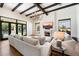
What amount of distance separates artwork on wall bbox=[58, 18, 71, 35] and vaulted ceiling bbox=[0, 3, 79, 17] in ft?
1.07

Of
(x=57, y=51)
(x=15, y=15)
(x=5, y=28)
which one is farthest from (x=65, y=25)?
(x=5, y=28)

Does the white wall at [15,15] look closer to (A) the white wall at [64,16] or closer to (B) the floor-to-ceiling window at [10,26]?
(B) the floor-to-ceiling window at [10,26]

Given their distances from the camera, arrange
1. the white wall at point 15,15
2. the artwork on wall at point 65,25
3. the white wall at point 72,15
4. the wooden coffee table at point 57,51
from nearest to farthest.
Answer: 1. the white wall at point 72,15
2. the artwork on wall at point 65,25
3. the wooden coffee table at point 57,51
4. the white wall at point 15,15

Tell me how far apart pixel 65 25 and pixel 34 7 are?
883 mm

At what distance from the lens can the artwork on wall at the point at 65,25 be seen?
82.6 inches

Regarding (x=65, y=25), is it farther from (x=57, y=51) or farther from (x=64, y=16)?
(x=57, y=51)

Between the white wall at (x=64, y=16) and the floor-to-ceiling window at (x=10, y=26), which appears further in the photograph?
the floor-to-ceiling window at (x=10, y=26)

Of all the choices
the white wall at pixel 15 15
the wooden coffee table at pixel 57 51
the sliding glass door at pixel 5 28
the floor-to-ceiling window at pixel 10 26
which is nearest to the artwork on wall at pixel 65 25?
the wooden coffee table at pixel 57 51

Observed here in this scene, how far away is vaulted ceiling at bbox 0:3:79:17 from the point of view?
2166 mm

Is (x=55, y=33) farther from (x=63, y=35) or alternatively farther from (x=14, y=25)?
(x=14, y=25)

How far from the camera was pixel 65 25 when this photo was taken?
219 cm

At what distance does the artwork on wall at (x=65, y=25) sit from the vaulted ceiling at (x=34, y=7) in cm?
33

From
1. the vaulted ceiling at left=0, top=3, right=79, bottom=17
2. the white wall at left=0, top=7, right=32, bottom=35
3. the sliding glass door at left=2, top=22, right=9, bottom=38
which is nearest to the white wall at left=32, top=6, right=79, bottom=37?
the vaulted ceiling at left=0, top=3, right=79, bottom=17

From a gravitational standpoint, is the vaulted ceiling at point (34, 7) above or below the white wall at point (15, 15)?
above
